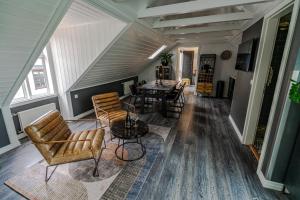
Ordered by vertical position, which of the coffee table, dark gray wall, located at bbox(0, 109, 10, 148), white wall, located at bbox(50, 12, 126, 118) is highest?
white wall, located at bbox(50, 12, 126, 118)

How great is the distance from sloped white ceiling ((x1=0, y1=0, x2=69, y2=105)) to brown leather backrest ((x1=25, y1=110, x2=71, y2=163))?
31.1 inches

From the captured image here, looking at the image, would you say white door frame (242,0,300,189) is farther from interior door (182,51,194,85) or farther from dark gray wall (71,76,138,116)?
interior door (182,51,194,85)

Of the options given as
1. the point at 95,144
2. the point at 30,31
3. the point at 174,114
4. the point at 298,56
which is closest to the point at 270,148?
the point at 298,56

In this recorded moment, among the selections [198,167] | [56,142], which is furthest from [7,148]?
[198,167]

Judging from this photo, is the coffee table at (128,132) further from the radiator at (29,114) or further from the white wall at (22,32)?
the radiator at (29,114)

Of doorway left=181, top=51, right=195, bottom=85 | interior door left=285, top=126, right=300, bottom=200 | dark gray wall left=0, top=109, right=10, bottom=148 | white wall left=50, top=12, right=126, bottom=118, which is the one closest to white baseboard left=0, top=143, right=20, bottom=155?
dark gray wall left=0, top=109, right=10, bottom=148

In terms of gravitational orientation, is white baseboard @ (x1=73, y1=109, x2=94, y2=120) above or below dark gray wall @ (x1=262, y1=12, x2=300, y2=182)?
below

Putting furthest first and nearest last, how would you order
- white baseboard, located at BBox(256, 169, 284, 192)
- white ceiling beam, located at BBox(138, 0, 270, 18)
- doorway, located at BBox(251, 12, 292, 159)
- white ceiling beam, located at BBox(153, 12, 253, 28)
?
white ceiling beam, located at BBox(153, 12, 253, 28) < doorway, located at BBox(251, 12, 292, 159) < white ceiling beam, located at BBox(138, 0, 270, 18) < white baseboard, located at BBox(256, 169, 284, 192)

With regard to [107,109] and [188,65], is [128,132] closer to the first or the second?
[107,109]

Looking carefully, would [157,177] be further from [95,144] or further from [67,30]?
[67,30]

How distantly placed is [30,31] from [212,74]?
19.1 feet

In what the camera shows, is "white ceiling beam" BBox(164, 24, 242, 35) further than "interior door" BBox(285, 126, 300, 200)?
Yes

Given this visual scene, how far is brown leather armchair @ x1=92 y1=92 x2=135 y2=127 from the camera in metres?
2.75

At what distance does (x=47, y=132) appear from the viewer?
5.93ft
